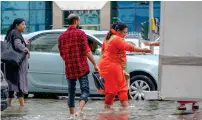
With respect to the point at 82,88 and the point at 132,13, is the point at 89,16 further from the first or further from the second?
the point at 82,88

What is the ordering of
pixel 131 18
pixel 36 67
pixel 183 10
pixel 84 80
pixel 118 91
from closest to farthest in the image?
pixel 183 10
pixel 84 80
pixel 118 91
pixel 36 67
pixel 131 18

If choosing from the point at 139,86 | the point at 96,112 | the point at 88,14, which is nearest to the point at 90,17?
the point at 88,14

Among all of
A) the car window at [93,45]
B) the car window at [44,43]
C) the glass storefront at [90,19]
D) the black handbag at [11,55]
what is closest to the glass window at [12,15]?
the glass storefront at [90,19]

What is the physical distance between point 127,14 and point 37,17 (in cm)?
815

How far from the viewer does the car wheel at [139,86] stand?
1177 cm

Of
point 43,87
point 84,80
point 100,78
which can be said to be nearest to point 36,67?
point 43,87

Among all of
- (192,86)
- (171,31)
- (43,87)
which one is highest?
(171,31)

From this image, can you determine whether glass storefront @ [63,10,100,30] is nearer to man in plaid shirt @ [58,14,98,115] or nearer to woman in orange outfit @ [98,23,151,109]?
woman in orange outfit @ [98,23,151,109]

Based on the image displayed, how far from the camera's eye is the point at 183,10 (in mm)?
4625

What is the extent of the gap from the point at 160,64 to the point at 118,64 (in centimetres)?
449

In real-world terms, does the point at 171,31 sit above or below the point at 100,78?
above

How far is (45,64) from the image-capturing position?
11789 mm

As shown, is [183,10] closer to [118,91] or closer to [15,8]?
[118,91]

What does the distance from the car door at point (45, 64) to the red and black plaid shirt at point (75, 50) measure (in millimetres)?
3556
